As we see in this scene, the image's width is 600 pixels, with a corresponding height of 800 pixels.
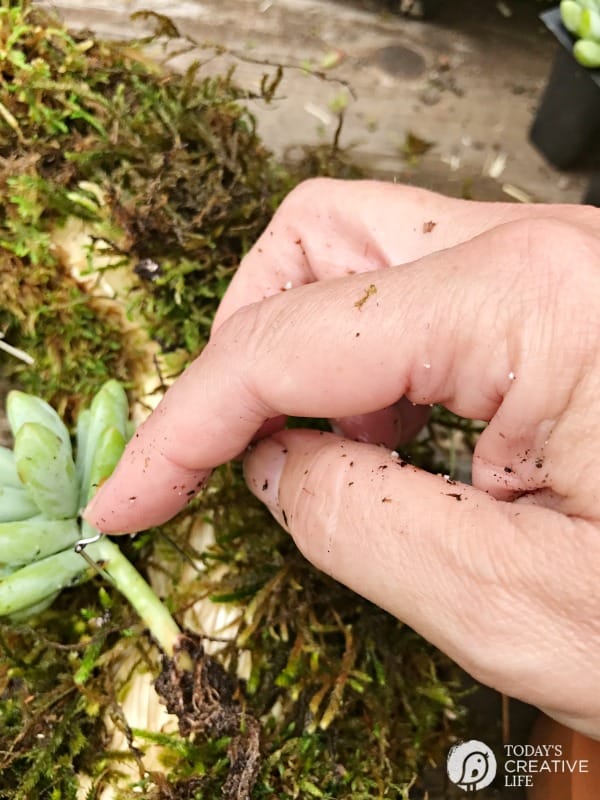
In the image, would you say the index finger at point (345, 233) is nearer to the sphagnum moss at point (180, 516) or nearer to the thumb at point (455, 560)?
the sphagnum moss at point (180, 516)

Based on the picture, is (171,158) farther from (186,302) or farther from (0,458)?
(0,458)

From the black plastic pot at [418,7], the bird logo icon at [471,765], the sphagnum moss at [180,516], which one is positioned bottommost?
the bird logo icon at [471,765]

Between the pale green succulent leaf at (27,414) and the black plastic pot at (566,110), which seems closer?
the pale green succulent leaf at (27,414)

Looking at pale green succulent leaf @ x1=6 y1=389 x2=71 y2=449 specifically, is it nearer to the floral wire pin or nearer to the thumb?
the floral wire pin

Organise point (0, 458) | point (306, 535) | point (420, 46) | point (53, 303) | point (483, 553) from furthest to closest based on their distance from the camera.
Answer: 1. point (420, 46)
2. point (53, 303)
3. point (0, 458)
4. point (306, 535)
5. point (483, 553)

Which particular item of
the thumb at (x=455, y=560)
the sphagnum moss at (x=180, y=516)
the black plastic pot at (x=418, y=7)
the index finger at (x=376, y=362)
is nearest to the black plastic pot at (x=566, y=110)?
the black plastic pot at (x=418, y=7)

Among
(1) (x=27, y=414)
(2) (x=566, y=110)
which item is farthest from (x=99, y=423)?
(2) (x=566, y=110)

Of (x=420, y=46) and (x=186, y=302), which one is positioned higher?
(x=420, y=46)

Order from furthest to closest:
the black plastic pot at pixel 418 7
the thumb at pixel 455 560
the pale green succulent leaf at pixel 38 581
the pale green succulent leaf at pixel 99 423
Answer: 1. the black plastic pot at pixel 418 7
2. the pale green succulent leaf at pixel 99 423
3. the pale green succulent leaf at pixel 38 581
4. the thumb at pixel 455 560

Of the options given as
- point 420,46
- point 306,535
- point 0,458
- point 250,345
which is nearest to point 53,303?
point 0,458
